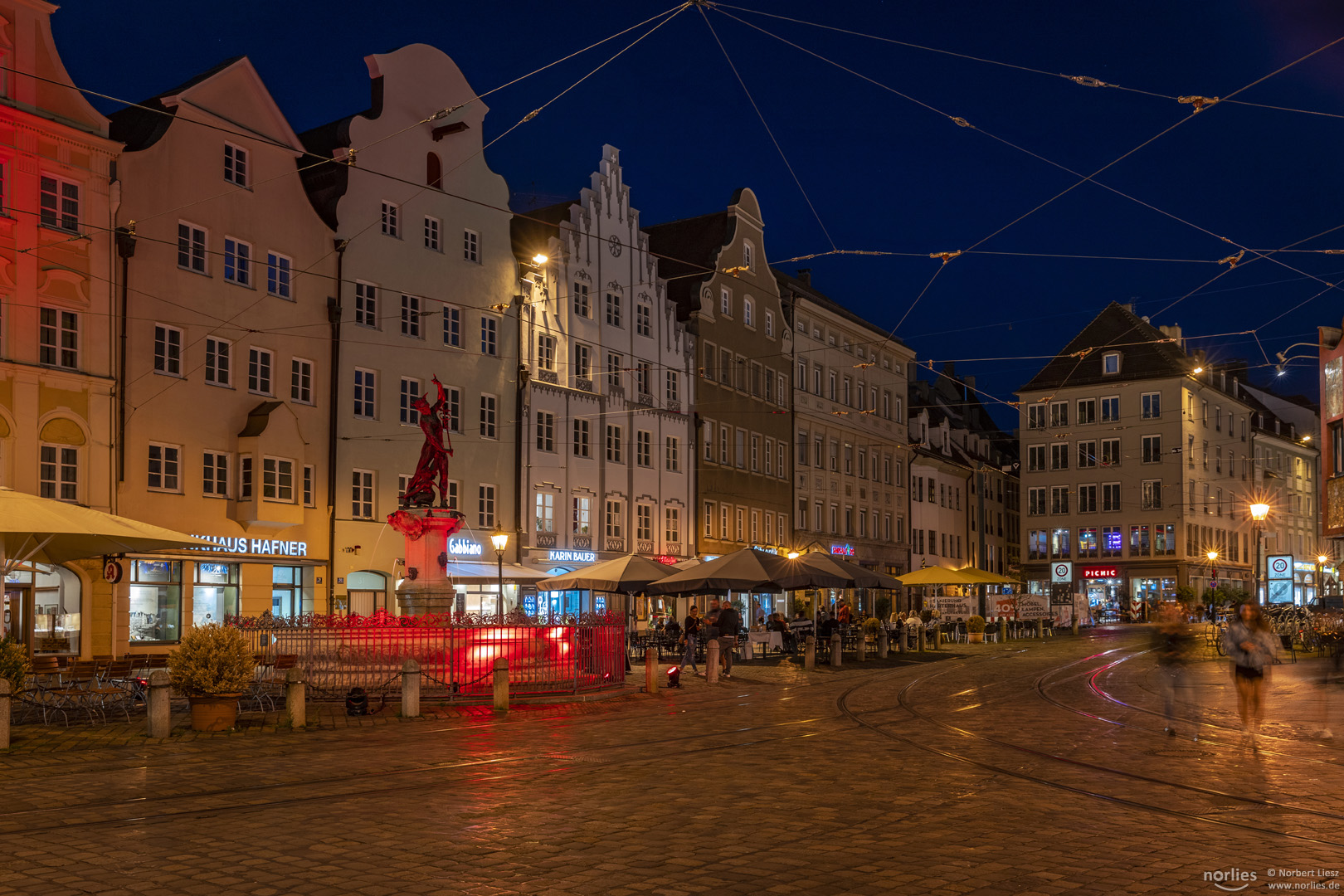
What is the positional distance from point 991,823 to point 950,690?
15.4 m

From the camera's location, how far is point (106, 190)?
30438 millimetres

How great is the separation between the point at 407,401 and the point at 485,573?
18.1ft

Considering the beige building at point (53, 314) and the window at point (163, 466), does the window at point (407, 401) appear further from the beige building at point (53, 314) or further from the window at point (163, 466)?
the beige building at point (53, 314)

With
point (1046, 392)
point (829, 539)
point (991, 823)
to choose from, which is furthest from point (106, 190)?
point (1046, 392)

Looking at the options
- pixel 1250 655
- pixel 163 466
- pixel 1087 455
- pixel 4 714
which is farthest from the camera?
pixel 1087 455

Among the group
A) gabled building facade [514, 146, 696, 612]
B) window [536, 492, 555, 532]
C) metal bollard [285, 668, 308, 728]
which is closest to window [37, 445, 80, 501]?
metal bollard [285, 668, 308, 728]

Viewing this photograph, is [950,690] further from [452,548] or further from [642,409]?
[642,409]

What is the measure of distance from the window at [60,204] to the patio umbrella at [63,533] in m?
11.8

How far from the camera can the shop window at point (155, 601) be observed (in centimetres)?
3125

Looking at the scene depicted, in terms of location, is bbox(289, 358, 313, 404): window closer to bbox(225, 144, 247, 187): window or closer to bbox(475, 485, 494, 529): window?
bbox(225, 144, 247, 187): window

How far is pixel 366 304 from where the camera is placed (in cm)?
3750

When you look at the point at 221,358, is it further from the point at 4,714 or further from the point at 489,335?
the point at 4,714

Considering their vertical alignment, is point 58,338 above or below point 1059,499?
above

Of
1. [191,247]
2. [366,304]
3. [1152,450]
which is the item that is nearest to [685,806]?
[191,247]
